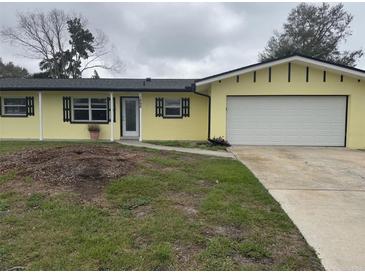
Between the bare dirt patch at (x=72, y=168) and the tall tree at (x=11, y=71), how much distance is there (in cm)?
3551

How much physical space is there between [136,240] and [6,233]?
5.19 ft

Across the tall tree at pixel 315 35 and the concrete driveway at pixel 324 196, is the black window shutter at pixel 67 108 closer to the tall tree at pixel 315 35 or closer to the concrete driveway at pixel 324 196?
the concrete driveway at pixel 324 196

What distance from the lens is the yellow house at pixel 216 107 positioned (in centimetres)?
1324

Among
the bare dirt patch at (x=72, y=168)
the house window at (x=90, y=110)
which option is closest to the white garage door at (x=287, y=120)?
the house window at (x=90, y=110)

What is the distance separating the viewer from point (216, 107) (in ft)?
44.6

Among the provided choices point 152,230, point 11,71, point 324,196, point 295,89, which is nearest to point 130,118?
point 295,89

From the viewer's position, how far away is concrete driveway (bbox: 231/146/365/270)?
3.57 metres

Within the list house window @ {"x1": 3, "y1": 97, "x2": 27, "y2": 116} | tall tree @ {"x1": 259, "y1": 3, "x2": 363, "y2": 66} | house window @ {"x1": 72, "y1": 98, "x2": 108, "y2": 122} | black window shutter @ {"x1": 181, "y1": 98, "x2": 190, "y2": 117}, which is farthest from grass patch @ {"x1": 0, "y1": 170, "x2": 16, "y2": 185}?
tall tree @ {"x1": 259, "y1": 3, "x2": 363, "y2": 66}

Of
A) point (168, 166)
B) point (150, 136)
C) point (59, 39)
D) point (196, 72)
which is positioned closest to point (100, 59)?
point (59, 39)

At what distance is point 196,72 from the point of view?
32250 millimetres

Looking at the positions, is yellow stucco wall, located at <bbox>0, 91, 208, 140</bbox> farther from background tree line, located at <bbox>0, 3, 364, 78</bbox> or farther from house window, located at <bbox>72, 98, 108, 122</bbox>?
background tree line, located at <bbox>0, 3, 364, 78</bbox>

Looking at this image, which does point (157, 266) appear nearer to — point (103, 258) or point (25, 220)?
point (103, 258)

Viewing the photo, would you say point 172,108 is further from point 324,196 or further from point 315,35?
point 315,35

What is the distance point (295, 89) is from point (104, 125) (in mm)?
8976
